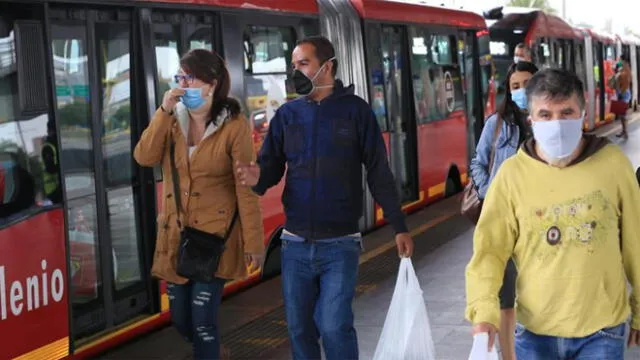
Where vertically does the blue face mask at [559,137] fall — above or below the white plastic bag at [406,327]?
above

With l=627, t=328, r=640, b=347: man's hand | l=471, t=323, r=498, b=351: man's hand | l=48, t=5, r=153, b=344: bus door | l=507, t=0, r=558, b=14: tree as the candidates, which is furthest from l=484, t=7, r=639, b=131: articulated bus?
l=507, t=0, r=558, b=14: tree

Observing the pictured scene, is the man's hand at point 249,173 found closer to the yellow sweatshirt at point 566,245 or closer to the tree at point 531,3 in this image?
the yellow sweatshirt at point 566,245

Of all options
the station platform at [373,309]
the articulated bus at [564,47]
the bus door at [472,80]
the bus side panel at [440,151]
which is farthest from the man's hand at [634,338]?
the articulated bus at [564,47]

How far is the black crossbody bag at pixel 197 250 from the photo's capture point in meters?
4.91

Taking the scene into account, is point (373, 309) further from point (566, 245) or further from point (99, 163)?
point (566, 245)

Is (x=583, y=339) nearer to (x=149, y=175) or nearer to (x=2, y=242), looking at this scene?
(x=2, y=242)

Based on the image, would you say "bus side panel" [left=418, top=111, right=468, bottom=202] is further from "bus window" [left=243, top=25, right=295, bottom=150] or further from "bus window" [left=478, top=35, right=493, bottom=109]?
"bus window" [left=243, top=25, right=295, bottom=150]

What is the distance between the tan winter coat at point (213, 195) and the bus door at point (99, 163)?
0.98 metres

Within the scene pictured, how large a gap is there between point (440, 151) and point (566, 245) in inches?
374

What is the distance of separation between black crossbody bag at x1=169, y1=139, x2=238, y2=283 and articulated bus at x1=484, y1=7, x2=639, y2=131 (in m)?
11.5

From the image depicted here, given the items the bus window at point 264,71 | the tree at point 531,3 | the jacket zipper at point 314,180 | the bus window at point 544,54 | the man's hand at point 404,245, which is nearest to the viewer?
the jacket zipper at point 314,180

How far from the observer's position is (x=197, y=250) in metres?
4.89

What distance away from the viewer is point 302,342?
4.88 metres

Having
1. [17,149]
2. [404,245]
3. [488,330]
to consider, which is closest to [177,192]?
[17,149]
